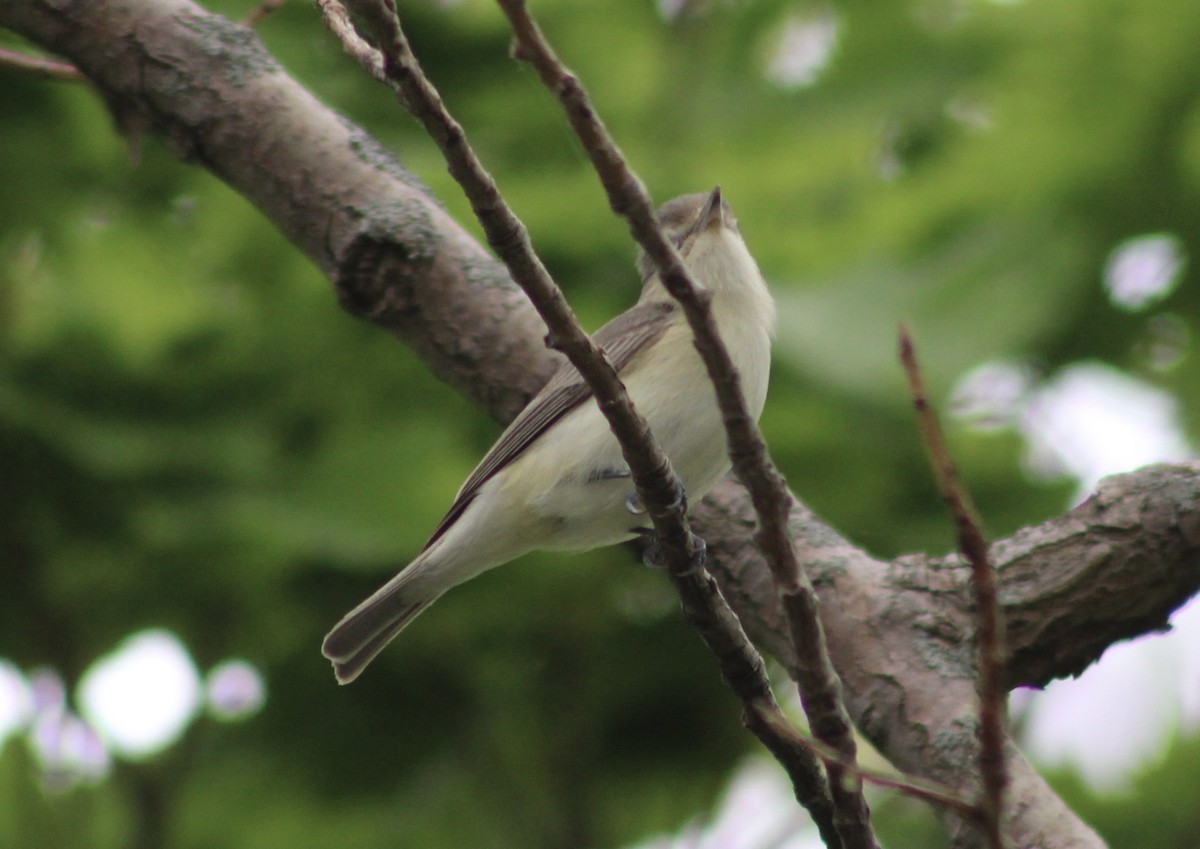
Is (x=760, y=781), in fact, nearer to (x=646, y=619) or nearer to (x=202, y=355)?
(x=646, y=619)

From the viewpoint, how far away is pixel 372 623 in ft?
13.5

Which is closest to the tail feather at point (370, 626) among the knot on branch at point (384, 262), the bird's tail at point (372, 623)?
the bird's tail at point (372, 623)

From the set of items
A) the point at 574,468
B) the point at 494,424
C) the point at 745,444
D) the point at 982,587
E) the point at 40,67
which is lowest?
the point at 982,587

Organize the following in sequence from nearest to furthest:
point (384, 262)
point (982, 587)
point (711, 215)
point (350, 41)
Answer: point (982, 587)
point (350, 41)
point (384, 262)
point (711, 215)

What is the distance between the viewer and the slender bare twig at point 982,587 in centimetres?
178

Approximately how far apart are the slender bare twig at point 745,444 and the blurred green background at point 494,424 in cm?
220

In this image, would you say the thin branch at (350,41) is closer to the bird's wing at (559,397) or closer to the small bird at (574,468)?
the bird's wing at (559,397)

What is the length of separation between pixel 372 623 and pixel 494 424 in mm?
1114

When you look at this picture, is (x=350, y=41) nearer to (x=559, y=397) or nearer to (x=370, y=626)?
(x=559, y=397)

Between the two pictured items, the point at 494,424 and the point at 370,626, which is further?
the point at 494,424

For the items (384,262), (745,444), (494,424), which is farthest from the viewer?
(494,424)

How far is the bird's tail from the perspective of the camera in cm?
407

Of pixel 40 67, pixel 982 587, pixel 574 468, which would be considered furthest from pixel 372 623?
pixel 982 587

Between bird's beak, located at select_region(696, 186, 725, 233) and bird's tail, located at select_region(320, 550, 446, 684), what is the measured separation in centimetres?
138
